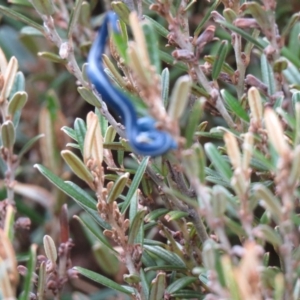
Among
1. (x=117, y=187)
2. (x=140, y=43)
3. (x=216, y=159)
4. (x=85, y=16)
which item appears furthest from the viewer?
(x=85, y=16)

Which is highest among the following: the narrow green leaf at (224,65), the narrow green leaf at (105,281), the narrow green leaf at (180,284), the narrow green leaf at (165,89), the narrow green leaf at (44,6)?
the narrow green leaf at (44,6)

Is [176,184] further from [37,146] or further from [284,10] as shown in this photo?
[37,146]

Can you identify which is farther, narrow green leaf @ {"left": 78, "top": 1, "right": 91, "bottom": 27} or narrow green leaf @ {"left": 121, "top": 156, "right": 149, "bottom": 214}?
narrow green leaf @ {"left": 78, "top": 1, "right": 91, "bottom": 27}

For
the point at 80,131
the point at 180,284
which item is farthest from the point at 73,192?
the point at 180,284

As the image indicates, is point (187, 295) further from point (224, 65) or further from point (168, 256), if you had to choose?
point (224, 65)

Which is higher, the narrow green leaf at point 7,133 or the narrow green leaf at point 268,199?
the narrow green leaf at point 268,199

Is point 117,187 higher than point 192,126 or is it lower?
lower

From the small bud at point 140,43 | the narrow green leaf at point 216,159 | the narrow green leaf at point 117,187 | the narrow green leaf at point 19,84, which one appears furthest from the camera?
the narrow green leaf at point 19,84

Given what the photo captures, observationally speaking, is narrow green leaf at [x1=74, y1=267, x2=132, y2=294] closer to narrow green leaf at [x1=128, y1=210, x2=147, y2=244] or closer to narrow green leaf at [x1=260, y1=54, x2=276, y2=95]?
narrow green leaf at [x1=128, y1=210, x2=147, y2=244]

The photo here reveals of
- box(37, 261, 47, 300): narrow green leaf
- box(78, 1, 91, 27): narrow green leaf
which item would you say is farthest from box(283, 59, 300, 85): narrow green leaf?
box(78, 1, 91, 27): narrow green leaf

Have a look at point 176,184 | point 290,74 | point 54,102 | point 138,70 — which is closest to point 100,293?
point 54,102

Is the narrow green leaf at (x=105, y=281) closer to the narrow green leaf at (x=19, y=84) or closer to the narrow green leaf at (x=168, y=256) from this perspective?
the narrow green leaf at (x=168, y=256)

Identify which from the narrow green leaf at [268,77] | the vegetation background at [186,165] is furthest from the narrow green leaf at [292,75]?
the narrow green leaf at [268,77]
